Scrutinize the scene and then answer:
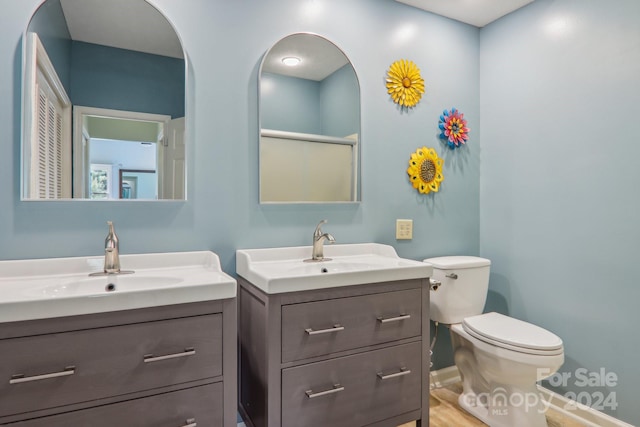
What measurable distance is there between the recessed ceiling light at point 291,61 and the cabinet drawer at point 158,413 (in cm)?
145

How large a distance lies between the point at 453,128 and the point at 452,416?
64.5 inches

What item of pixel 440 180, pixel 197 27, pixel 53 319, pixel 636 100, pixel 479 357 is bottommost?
pixel 479 357

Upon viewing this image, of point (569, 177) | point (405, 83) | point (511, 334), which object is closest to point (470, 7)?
point (405, 83)

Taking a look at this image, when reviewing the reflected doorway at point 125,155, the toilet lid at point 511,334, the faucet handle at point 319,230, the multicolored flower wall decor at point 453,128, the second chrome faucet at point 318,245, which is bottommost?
the toilet lid at point 511,334

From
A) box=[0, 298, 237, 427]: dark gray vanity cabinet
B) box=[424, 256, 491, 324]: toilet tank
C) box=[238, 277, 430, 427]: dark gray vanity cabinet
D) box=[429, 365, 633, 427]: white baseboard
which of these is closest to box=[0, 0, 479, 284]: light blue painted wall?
box=[424, 256, 491, 324]: toilet tank

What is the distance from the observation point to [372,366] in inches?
61.8

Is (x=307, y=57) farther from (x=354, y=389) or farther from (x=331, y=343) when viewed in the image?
(x=354, y=389)

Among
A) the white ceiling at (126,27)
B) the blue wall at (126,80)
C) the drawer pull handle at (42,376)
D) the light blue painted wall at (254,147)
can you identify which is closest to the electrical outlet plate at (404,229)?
the light blue painted wall at (254,147)

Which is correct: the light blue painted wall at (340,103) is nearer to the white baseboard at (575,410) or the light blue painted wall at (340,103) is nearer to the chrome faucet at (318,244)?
the chrome faucet at (318,244)

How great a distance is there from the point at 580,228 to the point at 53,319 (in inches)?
89.5

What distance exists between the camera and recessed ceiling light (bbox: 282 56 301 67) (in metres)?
1.87

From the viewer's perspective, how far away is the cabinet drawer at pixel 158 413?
43.0 inches

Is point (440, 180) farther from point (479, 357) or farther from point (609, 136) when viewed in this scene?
point (479, 357)

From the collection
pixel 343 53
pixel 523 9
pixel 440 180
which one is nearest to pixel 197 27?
pixel 343 53
